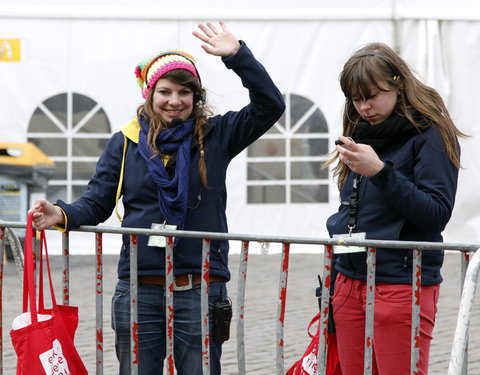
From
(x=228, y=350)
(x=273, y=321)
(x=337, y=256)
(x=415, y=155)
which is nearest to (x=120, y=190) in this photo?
(x=337, y=256)

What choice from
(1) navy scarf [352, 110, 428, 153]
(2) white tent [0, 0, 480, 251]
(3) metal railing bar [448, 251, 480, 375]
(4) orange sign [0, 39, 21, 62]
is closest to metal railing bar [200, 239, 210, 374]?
(1) navy scarf [352, 110, 428, 153]

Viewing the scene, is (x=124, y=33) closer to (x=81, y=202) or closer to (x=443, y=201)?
(x=81, y=202)

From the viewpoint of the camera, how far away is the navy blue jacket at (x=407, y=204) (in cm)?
331

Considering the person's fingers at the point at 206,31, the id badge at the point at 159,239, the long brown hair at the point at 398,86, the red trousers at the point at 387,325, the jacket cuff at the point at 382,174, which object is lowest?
the red trousers at the point at 387,325

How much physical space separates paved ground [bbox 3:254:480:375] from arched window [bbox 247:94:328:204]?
0.67 m

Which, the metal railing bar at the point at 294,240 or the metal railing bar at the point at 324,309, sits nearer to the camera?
the metal railing bar at the point at 294,240

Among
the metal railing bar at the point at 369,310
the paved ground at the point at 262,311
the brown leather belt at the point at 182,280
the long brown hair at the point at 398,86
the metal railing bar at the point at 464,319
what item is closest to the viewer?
the metal railing bar at the point at 464,319

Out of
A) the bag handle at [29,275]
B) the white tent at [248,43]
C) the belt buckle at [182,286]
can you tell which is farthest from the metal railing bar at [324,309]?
the white tent at [248,43]

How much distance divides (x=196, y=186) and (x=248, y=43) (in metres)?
7.36

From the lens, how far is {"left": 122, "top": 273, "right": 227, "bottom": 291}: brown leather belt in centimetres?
380

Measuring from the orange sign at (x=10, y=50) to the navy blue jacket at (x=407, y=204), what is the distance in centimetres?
816

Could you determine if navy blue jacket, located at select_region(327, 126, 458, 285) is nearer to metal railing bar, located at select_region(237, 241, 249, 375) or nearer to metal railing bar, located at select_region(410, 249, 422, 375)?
metal railing bar, located at select_region(410, 249, 422, 375)

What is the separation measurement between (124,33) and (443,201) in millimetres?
8162

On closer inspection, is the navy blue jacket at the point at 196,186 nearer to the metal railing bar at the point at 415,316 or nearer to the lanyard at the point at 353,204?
the lanyard at the point at 353,204
